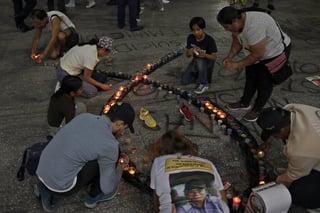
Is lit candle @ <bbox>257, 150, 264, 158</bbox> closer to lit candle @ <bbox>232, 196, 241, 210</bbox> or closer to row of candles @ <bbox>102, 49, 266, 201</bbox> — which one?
row of candles @ <bbox>102, 49, 266, 201</bbox>

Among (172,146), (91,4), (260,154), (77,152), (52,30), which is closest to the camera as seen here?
(77,152)

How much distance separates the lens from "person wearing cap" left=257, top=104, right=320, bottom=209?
2.30 meters

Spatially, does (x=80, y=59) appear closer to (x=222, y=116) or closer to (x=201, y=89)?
(x=201, y=89)

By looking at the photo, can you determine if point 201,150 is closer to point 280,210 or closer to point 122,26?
point 280,210

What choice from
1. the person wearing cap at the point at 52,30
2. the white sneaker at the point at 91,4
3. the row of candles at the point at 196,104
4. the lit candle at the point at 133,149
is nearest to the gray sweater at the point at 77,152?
the row of candles at the point at 196,104

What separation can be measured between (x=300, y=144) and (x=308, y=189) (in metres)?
0.40

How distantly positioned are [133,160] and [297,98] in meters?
2.21

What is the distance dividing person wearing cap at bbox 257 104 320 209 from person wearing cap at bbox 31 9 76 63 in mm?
3363

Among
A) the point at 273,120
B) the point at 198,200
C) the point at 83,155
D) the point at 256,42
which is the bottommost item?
the point at 198,200

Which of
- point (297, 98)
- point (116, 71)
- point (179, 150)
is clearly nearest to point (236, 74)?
point (297, 98)

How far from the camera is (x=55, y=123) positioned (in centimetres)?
318

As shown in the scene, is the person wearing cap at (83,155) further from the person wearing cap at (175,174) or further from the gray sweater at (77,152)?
the person wearing cap at (175,174)

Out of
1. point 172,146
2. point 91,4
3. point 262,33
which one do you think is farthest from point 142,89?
point 91,4

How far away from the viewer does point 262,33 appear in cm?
316
